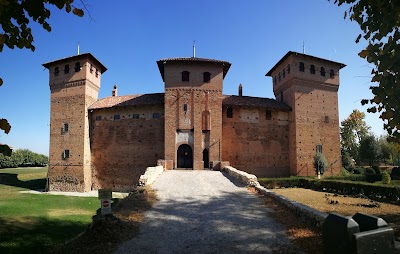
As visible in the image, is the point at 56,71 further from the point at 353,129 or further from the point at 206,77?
the point at 353,129

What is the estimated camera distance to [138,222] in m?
8.42

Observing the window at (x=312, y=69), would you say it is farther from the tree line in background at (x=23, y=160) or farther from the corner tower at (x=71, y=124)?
the tree line in background at (x=23, y=160)

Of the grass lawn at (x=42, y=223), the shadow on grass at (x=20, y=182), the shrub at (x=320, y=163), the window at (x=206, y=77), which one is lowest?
the shadow on grass at (x=20, y=182)

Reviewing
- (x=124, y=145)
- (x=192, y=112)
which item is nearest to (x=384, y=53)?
Result: (x=192, y=112)

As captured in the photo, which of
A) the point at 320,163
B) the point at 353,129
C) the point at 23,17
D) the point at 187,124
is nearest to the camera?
the point at 23,17

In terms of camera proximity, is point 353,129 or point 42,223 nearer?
point 42,223

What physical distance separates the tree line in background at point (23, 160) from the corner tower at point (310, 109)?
49.2 metres

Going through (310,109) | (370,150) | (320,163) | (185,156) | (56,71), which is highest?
(56,71)

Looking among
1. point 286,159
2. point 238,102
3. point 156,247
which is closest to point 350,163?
point 286,159

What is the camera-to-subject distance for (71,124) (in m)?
27.1

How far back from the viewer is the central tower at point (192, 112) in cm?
2428

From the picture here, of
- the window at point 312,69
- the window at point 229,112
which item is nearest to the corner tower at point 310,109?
the window at point 312,69

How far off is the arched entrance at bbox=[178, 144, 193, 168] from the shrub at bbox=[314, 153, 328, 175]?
11674mm

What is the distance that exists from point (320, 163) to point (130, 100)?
1877 cm
